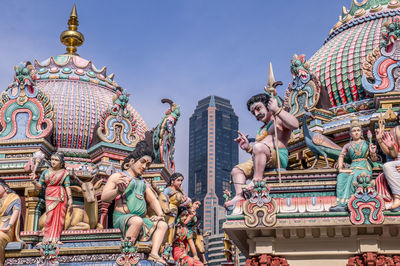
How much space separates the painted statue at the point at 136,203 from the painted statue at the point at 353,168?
14.4ft

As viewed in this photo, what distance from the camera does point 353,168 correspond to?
17109 mm

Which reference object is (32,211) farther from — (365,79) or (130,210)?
(365,79)

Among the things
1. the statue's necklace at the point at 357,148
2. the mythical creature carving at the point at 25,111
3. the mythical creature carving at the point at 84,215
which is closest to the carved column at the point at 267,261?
the statue's necklace at the point at 357,148

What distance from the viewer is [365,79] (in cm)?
2592

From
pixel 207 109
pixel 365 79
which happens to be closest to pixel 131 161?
pixel 365 79

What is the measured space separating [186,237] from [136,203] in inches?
209

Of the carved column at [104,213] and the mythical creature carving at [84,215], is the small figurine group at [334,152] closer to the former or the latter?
the mythical creature carving at [84,215]

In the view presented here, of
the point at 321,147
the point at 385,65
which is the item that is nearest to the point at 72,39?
the point at 385,65

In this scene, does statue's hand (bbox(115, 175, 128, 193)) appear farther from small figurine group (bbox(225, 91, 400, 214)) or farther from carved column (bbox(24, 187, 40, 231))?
carved column (bbox(24, 187, 40, 231))

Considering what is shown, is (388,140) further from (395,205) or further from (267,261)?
(267,261)

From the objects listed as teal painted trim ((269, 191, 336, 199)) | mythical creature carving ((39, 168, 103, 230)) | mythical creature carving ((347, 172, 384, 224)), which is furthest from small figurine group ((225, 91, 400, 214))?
mythical creature carving ((39, 168, 103, 230))

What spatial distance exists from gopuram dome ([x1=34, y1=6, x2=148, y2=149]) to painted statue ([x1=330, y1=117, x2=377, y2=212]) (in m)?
12.5

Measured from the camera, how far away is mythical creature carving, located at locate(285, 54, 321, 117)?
91.3 feet

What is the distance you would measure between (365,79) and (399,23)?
243 centimetres
